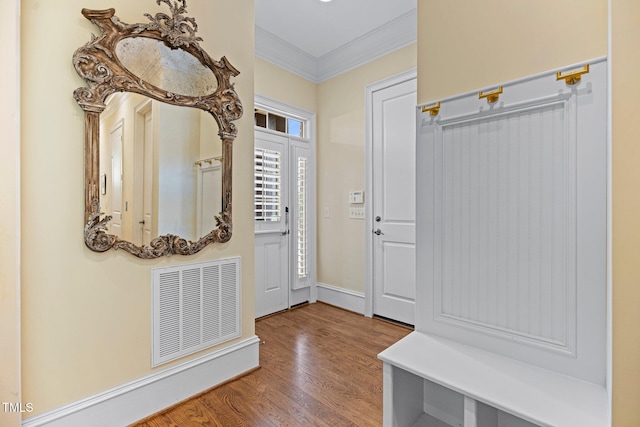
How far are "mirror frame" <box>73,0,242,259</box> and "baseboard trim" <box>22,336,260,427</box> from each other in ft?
2.29

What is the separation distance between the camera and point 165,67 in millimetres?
1815

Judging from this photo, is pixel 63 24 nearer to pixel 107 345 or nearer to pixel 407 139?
pixel 107 345

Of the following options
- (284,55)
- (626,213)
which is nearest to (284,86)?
(284,55)

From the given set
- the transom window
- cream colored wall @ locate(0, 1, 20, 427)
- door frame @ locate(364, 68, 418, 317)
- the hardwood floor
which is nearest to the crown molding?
door frame @ locate(364, 68, 418, 317)

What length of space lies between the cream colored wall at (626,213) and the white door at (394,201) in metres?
2.06

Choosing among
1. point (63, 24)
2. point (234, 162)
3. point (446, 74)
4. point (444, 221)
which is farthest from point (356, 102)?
point (63, 24)

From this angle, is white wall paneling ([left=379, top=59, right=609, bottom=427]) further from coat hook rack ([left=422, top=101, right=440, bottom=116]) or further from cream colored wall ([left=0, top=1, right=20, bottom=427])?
cream colored wall ([left=0, top=1, right=20, bottom=427])

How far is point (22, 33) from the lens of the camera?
4.50 ft

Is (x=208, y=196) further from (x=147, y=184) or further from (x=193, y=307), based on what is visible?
(x=193, y=307)

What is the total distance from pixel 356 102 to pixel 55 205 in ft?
9.09

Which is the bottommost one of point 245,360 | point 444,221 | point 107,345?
point 245,360

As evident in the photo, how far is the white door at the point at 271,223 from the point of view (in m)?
3.19

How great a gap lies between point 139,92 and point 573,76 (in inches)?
78.5

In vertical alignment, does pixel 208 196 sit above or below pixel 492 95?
below
